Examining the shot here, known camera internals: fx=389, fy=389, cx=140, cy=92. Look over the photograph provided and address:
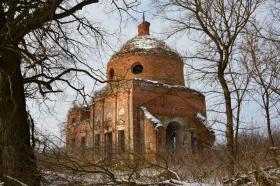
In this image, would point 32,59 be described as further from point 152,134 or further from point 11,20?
point 152,134

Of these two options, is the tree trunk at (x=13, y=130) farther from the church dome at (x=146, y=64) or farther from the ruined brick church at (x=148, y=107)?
the church dome at (x=146, y=64)

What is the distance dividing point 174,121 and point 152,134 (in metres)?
2.41

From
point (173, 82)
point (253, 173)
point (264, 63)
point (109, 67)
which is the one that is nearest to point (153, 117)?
point (173, 82)

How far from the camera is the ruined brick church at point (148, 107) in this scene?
74.4 ft

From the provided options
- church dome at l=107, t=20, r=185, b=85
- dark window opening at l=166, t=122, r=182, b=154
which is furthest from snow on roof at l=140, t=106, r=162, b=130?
church dome at l=107, t=20, r=185, b=85

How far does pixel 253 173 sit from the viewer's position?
4766 mm

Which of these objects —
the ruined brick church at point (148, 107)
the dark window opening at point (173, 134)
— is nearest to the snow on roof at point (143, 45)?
the ruined brick church at point (148, 107)

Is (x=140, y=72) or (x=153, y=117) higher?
(x=140, y=72)

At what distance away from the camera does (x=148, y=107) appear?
23.3 metres

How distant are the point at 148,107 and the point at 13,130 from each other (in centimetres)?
1711

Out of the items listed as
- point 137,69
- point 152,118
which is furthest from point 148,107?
point 137,69

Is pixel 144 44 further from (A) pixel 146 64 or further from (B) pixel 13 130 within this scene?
(B) pixel 13 130

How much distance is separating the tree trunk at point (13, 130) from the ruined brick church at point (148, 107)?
14.9 metres

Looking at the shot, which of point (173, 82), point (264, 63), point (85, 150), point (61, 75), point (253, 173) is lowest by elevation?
point (253, 173)
